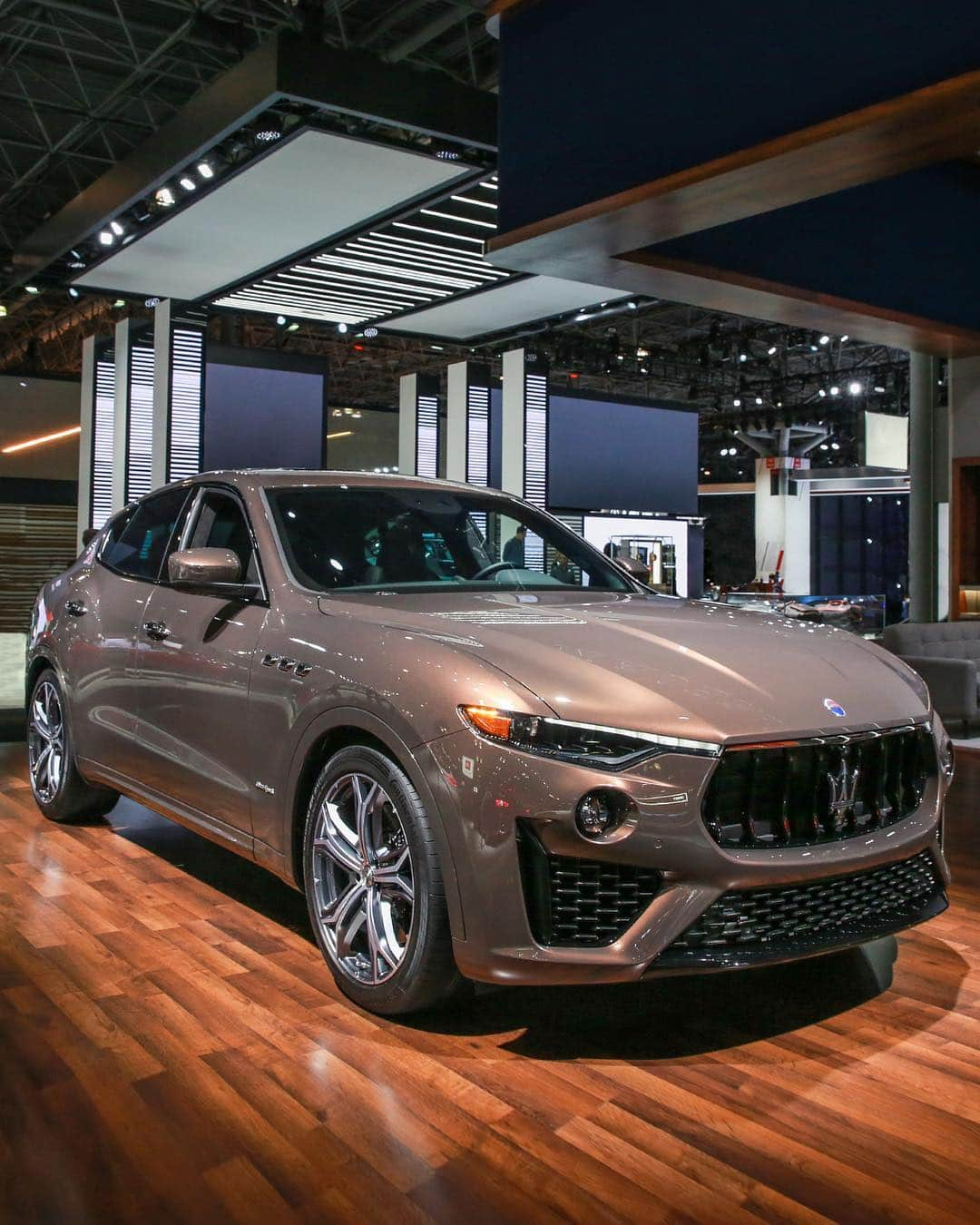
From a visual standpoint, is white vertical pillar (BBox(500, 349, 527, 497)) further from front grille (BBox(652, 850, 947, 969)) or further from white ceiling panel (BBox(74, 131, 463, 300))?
front grille (BBox(652, 850, 947, 969))

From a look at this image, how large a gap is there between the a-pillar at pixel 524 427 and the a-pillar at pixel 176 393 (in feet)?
14.7

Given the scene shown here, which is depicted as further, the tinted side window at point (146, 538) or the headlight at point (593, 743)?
the tinted side window at point (146, 538)

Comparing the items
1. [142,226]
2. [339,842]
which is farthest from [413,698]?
[142,226]

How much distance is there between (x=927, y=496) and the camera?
12.1 meters

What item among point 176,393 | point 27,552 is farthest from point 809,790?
point 27,552

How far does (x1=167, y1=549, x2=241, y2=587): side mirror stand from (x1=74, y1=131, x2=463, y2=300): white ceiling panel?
662cm

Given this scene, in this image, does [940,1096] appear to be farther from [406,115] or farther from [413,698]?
[406,115]

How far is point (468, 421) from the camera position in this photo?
17.6m

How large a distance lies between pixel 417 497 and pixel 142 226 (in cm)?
938

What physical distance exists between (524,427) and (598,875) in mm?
14385

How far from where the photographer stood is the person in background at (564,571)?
3.94m

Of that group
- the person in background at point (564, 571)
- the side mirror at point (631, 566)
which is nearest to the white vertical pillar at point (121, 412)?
the side mirror at point (631, 566)

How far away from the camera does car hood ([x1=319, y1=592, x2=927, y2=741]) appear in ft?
8.13

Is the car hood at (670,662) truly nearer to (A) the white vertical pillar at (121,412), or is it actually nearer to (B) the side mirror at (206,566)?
(B) the side mirror at (206,566)
